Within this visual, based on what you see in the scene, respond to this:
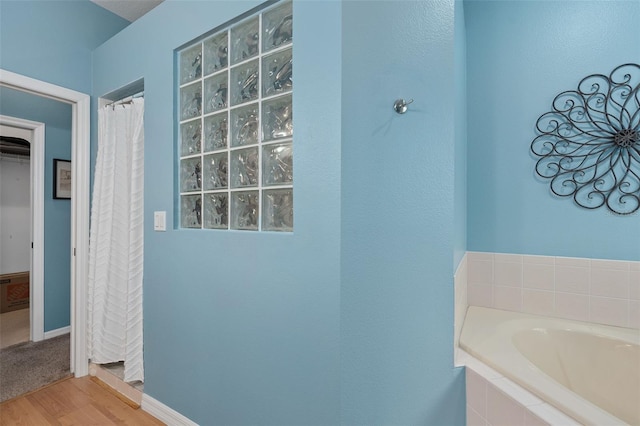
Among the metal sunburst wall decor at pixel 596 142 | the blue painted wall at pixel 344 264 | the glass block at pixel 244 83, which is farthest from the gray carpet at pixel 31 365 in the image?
the metal sunburst wall decor at pixel 596 142

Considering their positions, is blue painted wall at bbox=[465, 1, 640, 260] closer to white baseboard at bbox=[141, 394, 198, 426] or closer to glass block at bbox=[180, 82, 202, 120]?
glass block at bbox=[180, 82, 202, 120]

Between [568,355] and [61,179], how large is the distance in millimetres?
4215

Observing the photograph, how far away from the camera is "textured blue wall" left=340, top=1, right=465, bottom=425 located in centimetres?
107

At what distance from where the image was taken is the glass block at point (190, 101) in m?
1.59

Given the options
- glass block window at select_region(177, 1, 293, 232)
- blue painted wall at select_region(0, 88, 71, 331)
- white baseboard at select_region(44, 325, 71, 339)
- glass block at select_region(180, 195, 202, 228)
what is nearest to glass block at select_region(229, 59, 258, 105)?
glass block window at select_region(177, 1, 293, 232)

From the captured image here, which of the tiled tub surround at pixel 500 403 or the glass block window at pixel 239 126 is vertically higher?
the glass block window at pixel 239 126

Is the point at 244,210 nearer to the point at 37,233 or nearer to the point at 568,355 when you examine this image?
the point at 568,355

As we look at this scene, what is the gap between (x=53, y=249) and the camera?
9.30 feet

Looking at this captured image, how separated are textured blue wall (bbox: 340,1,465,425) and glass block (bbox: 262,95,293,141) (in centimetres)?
29

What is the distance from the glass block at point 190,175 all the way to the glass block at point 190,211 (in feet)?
0.16

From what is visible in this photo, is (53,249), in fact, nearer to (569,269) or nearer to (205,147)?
(205,147)

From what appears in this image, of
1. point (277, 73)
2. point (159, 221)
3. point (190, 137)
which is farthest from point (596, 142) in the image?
point (159, 221)

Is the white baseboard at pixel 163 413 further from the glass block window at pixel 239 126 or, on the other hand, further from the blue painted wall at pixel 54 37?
the blue painted wall at pixel 54 37

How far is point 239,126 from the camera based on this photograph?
4.64 feet
